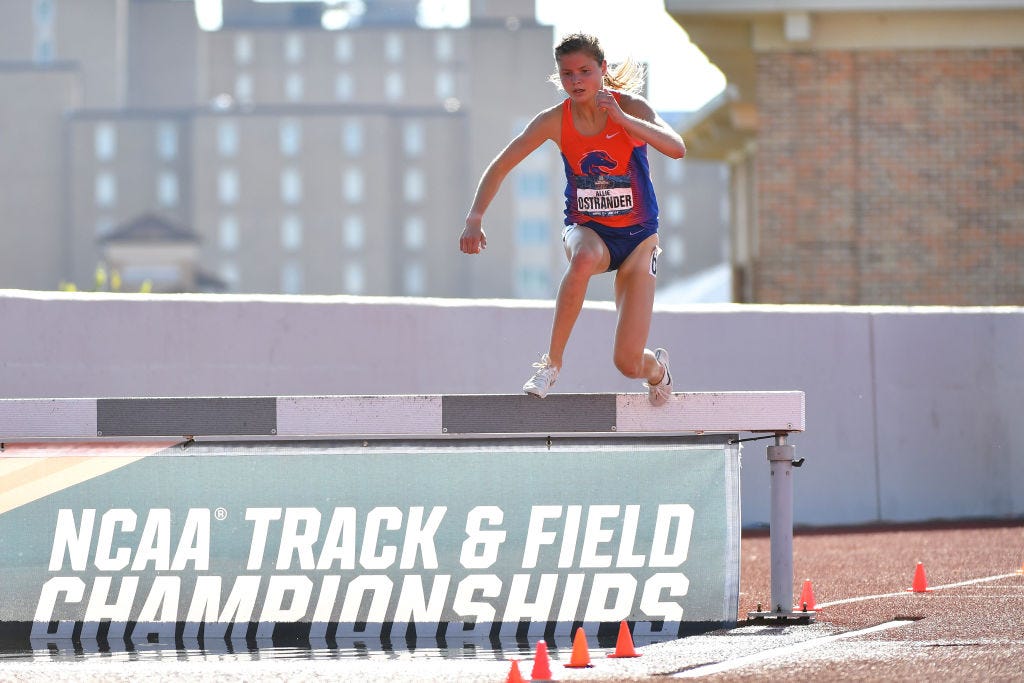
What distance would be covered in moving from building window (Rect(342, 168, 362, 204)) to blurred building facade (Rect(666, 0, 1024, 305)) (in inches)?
3246

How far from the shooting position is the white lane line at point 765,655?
5927mm

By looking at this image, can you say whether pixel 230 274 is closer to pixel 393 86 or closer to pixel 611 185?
pixel 393 86

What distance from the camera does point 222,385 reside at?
39.9 feet

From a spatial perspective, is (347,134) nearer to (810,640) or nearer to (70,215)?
(70,215)

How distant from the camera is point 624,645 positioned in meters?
6.47

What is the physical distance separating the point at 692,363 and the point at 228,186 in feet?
306

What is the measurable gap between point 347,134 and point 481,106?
28.5 feet

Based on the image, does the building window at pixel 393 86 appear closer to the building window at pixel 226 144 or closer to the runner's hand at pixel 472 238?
the building window at pixel 226 144

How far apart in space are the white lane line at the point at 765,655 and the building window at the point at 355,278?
97436 millimetres

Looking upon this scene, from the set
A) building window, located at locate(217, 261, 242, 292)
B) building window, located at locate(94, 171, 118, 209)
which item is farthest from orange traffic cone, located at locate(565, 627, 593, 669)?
building window, located at locate(94, 171, 118, 209)

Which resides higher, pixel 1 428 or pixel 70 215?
pixel 70 215

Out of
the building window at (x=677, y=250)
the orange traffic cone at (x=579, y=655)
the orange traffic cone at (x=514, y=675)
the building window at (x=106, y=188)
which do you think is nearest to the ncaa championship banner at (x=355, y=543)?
the orange traffic cone at (x=579, y=655)

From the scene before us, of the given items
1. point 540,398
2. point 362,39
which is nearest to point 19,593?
point 540,398

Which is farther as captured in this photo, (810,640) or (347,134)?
(347,134)
